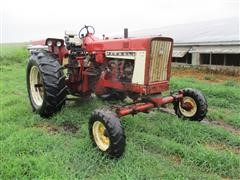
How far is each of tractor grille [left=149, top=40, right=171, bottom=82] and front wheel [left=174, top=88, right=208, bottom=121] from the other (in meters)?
0.87

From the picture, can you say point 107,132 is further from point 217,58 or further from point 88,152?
point 217,58

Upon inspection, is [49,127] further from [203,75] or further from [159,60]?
[203,75]

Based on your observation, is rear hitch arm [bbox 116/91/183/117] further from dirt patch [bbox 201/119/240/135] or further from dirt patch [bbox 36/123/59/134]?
dirt patch [bbox 36/123/59/134]

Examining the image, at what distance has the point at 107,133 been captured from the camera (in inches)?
161

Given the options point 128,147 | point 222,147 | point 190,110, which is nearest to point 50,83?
point 128,147

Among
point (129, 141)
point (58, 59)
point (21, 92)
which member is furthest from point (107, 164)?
point (21, 92)

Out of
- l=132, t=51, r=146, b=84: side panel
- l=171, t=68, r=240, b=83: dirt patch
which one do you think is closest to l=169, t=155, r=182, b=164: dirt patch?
l=132, t=51, r=146, b=84: side panel

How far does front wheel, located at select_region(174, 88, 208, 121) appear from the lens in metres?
5.44

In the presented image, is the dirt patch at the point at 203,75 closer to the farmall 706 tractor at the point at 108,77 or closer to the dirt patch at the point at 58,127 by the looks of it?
the farmall 706 tractor at the point at 108,77

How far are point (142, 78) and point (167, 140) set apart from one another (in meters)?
0.95

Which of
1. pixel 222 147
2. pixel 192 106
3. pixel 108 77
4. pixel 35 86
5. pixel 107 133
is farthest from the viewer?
pixel 35 86

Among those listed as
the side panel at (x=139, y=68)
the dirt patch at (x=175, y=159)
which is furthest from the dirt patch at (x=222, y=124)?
the side panel at (x=139, y=68)

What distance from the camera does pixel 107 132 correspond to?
4090 millimetres

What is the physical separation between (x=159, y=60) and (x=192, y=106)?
1.29 metres
